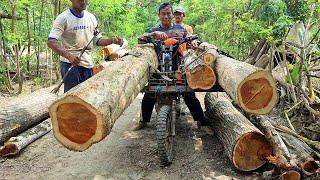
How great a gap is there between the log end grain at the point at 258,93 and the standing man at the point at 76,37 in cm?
227

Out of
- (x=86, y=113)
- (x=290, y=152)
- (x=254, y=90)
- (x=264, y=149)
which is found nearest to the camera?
(x=86, y=113)

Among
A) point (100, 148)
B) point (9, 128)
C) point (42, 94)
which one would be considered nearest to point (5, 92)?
point (42, 94)

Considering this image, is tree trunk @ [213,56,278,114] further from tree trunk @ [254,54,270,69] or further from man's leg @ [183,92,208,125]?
tree trunk @ [254,54,270,69]

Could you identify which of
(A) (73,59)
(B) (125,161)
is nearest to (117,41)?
(A) (73,59)

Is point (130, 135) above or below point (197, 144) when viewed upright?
below

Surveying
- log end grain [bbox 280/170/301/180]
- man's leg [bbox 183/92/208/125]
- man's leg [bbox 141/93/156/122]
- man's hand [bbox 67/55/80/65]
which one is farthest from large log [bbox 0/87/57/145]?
log end grain [bbox 280/170/301/180]

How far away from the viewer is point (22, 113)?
616 cm

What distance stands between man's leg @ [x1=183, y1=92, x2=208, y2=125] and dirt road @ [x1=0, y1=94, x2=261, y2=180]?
0.20 m

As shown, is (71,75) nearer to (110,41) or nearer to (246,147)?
(110,41)

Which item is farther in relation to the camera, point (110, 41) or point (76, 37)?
point (110, 41)

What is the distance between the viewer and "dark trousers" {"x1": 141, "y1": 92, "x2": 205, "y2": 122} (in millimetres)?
6128

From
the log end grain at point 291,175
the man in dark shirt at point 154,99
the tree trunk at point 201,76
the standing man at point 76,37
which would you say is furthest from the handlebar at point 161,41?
the log end grain at point 291,175

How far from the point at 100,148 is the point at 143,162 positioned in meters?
0.91

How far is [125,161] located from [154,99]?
4.80 feet
